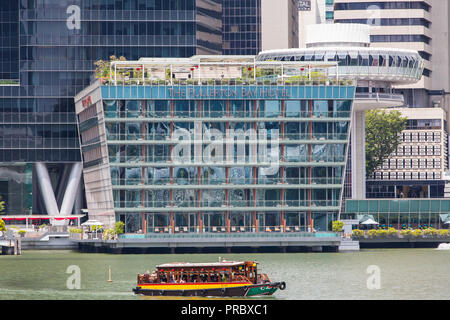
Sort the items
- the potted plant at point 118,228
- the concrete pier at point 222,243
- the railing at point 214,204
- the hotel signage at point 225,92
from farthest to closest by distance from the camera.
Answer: the railing at point 214,204
the hotel signage at point 225,92
the potted plant at point 118,228
the concrete pier at point 222,243

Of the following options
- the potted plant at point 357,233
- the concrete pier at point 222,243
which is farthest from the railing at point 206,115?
the potted plant at point 357,233

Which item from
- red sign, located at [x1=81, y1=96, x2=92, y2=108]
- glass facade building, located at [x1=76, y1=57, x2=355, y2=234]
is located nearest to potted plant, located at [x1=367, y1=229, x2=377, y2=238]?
glass facade building, located at [x1=76, y1=57, x2=355, y2=234]

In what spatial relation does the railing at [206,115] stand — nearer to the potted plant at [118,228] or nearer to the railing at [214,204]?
the railing at [214,204]

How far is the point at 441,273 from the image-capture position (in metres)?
125

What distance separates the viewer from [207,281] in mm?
105938

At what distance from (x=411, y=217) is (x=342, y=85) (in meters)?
24.8

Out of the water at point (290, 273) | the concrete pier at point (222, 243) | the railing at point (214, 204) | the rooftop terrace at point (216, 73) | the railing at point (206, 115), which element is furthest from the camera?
the railing at point (214, 204)

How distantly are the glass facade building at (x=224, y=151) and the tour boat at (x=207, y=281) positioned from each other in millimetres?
55182

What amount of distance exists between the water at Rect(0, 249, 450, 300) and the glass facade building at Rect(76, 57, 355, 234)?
871 centimetres

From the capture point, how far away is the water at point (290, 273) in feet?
350

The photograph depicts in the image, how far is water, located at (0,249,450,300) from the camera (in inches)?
4205

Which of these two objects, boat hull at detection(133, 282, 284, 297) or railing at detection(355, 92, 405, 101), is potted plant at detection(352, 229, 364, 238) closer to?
railing at detection(355, 92, 405, 101)

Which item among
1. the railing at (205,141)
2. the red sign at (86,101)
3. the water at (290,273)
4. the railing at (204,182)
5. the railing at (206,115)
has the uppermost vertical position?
the red sign at (86,101)
